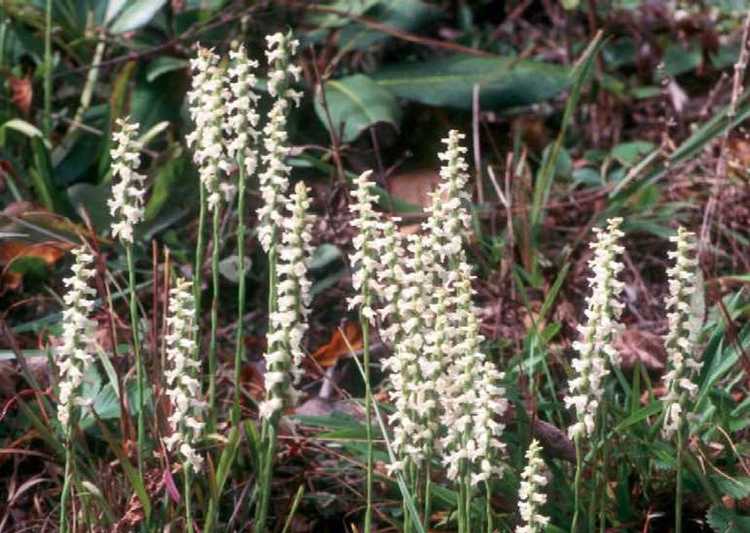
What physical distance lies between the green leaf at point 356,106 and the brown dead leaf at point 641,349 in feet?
3.30

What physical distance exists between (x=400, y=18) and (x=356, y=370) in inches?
63.7

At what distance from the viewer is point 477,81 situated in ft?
14.8

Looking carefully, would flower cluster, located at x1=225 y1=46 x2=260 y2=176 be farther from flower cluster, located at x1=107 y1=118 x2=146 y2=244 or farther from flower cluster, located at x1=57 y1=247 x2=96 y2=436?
flower cluster, located at x1=57 y1=247 x2=96 y2=436

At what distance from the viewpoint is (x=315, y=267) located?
12.4ft

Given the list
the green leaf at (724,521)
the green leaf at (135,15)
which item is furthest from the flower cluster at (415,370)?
the green leaf at (135,15)

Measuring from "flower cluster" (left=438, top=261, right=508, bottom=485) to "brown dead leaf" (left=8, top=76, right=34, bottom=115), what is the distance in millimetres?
2138

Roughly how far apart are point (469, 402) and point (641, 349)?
1.26m

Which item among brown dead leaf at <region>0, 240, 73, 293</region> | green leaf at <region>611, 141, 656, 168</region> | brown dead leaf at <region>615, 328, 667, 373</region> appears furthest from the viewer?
green leaf at <region>611, 141, 656, 168</region>

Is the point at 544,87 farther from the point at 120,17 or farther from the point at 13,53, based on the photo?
the point at 13,53

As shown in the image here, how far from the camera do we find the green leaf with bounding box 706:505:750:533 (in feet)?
8.64

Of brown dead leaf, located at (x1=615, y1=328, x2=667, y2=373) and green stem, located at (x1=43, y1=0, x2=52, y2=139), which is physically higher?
green stem, located at (x1=43, y1=0, x2=52, y2=139)

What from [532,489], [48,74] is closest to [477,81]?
[48,74]

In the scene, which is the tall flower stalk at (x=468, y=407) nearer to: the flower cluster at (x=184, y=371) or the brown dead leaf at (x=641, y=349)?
the flower cluster at (x=184, y=371)

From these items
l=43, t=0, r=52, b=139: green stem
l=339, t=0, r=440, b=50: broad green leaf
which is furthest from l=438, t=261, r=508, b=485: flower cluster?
l=339, t=0, r=440, b=50: broad green leaf
